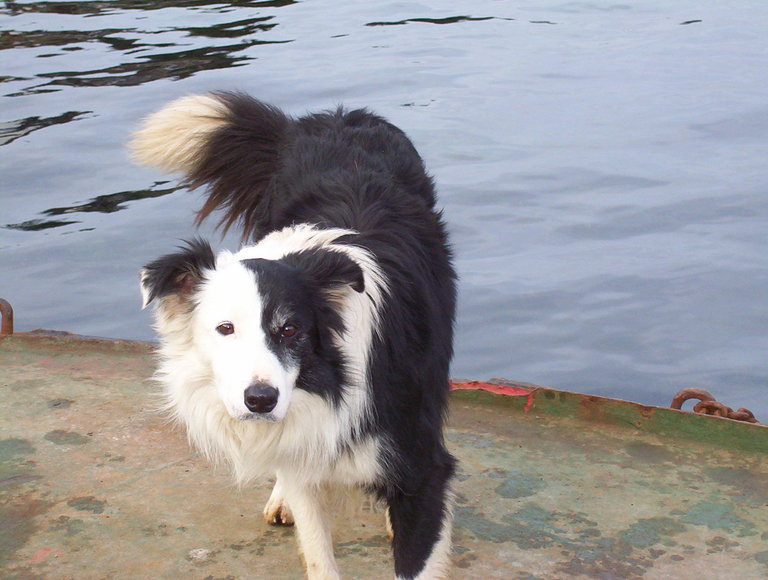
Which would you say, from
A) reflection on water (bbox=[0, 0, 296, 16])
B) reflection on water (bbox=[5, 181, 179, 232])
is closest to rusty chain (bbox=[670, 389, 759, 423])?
reflection on water (bbox=[5, 181, 179, 232])

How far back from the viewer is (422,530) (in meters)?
3.03

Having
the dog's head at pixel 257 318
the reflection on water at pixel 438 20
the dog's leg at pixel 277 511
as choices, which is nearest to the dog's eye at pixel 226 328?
the dog's head at pixel 257 318

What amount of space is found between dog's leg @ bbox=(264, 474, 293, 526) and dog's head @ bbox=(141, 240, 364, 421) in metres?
0.71

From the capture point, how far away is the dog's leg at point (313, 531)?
3.03m

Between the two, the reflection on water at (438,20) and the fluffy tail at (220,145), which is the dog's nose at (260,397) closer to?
the fluffy tail at (220,145)

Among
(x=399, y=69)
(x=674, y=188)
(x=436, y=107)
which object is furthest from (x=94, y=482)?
(x=399, y=69)

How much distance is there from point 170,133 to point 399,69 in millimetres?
8409

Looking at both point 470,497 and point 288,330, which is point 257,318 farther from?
point 470,497

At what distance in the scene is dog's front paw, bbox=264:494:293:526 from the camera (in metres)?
3.37

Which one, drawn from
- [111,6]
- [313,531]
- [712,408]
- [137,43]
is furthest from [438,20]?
[313,531]

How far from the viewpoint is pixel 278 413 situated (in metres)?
Answer: 2.58

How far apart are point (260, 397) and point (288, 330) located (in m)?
0.20

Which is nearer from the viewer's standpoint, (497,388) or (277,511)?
(277,511)

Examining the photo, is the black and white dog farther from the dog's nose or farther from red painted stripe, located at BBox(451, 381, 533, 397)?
red painted stripe, located at BBox(451, 381, 533, 397)
